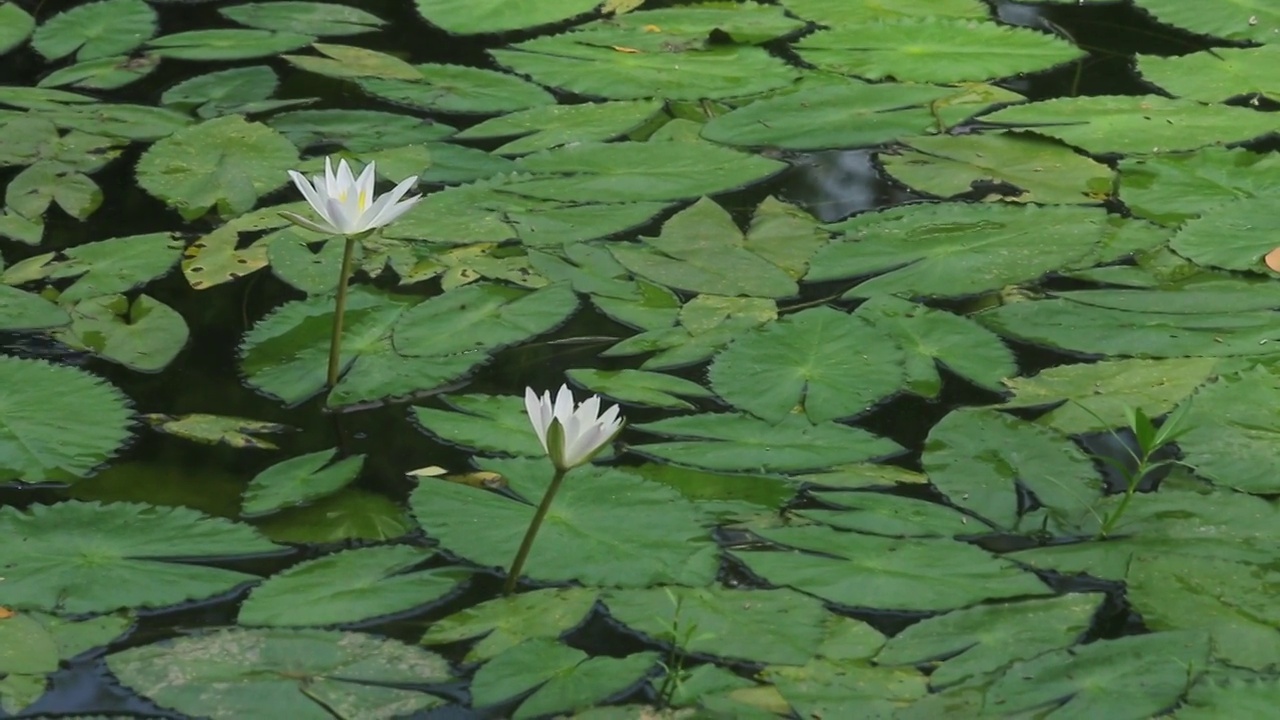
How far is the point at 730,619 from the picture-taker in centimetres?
175

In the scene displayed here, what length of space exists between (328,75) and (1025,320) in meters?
1.69

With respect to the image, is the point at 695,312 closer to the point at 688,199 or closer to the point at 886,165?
the point at 688,199

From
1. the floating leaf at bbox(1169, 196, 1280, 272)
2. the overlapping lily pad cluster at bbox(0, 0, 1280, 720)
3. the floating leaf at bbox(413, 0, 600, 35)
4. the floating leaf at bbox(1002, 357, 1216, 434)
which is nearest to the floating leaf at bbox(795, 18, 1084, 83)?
the overlapping lily pad cluster at bbox(0, 0, 1280, 720)

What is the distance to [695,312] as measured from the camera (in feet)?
7.91

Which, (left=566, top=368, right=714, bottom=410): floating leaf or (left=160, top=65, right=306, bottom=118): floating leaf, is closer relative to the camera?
(left=566, top=368, right=714, bottom=410): floating leaf

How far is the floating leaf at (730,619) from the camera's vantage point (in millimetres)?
1698

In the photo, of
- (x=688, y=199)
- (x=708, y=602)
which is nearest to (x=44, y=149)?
(x=688, y=199)

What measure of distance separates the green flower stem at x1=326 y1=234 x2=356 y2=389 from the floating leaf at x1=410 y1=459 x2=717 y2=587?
0.31 m

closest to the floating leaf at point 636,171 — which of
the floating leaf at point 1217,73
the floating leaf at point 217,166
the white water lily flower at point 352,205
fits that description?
the floating leaf at point 217,166

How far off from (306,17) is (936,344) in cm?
200

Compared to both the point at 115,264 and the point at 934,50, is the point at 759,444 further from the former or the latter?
the point at 934,50

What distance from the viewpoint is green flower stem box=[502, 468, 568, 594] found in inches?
66.7

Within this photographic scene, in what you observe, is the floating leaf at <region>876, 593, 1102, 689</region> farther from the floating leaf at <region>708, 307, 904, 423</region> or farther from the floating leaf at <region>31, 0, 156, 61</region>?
the floating leaf at <region>31, 0, 156, 61</region>

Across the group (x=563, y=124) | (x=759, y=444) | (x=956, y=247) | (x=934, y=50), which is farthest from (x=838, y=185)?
(x=759, y=444)
